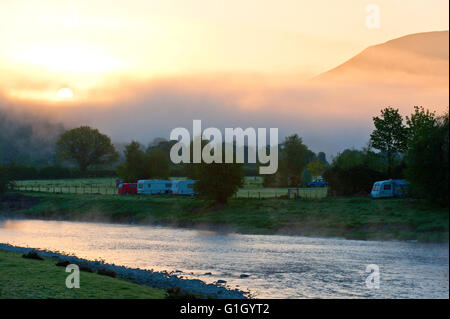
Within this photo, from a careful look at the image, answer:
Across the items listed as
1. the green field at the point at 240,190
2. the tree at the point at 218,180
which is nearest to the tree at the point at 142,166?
the green field at the point at 240,190

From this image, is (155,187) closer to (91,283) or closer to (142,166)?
(142,166)

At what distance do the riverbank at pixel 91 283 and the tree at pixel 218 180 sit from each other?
40.1 m

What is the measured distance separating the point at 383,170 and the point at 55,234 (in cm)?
4732

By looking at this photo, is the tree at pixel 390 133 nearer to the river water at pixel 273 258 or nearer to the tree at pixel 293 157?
the river water at pixel 273 258

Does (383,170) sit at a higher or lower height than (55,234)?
higher

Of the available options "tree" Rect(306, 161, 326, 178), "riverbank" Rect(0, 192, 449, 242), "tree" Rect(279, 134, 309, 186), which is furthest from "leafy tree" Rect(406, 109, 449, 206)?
"tree" Rect(306, 161, 326, 178)

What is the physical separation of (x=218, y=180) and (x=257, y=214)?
9.49m

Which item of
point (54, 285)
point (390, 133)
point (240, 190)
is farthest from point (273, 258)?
point (240, 190)

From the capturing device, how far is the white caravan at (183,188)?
9825cm

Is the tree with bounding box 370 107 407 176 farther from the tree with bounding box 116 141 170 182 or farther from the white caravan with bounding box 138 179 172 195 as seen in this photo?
the tree with bounding box 116 141 170 182

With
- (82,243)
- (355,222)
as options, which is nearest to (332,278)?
Answer: (355,222)

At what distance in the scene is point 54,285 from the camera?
1216 inches

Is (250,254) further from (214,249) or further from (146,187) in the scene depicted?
(146,187)

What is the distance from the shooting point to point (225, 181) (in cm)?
8212
